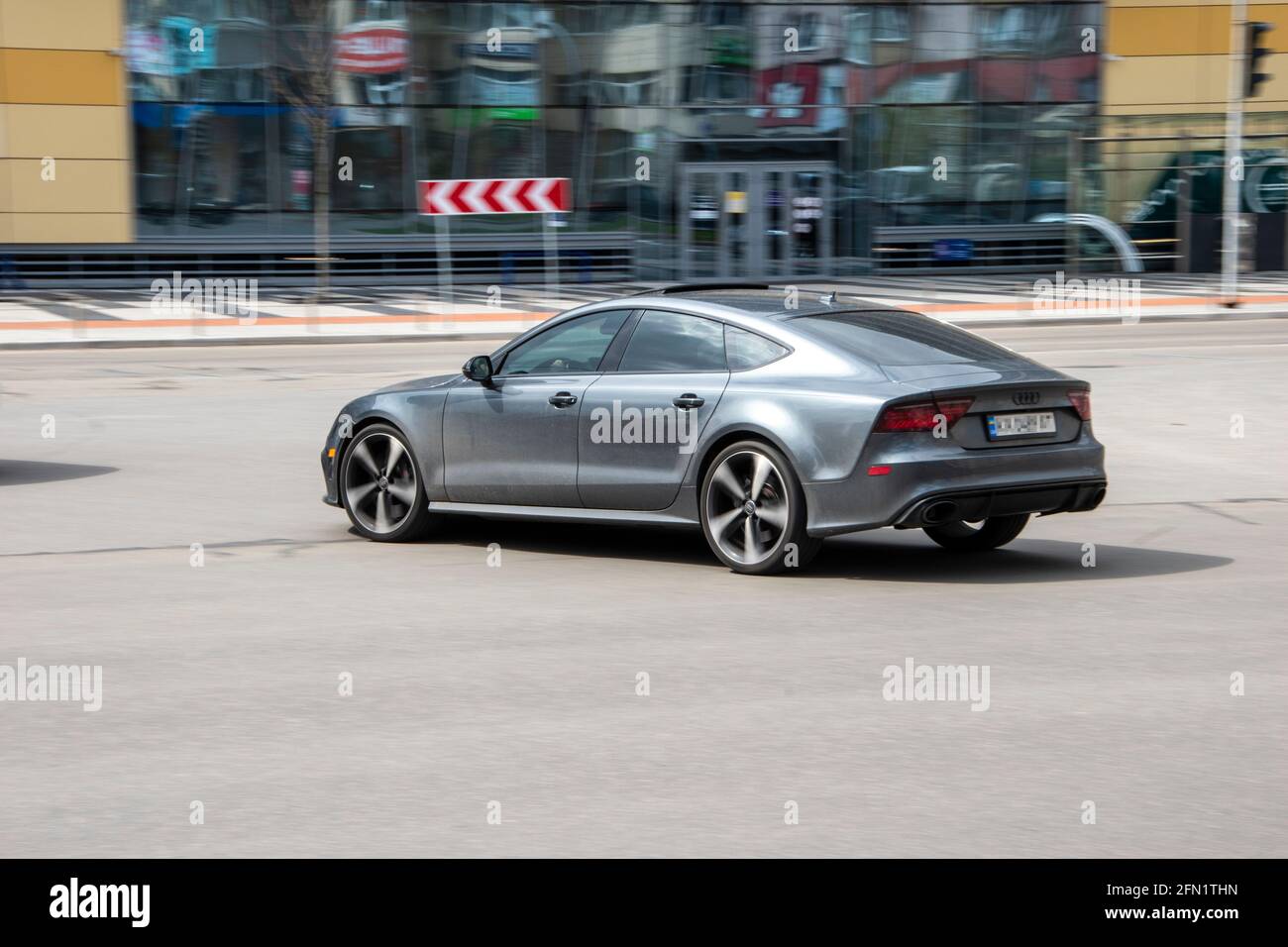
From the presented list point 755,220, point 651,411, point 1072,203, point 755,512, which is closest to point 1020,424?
point 755,512

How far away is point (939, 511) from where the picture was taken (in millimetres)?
8508

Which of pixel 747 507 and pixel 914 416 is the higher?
pixel 914 416

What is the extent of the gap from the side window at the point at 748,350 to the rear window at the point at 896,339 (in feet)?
0.58

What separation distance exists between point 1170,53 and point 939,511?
37.0 meters

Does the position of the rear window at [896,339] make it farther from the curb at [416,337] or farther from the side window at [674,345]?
the curb at [416,337]

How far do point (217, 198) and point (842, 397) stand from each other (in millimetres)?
30851

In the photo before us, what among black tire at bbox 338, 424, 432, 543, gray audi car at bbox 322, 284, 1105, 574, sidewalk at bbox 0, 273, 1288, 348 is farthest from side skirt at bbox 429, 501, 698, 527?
sidewalk at bbox 0, 273, 1288, 348

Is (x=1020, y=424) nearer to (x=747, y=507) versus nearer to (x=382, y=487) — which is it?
(x=747, y=507)

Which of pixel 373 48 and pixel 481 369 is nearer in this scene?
pixel 481 369

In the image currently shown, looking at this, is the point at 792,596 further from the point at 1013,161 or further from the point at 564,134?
the point at 1013,161

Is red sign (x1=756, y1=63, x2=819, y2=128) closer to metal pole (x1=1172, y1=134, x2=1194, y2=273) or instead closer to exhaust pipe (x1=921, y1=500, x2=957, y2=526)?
metal pole (x1=1172, y1=134, x2=1194, y2=273)

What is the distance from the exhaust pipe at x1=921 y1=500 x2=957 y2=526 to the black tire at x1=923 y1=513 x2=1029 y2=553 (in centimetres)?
115

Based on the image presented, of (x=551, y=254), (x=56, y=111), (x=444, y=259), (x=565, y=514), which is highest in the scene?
(x=56, y=111)

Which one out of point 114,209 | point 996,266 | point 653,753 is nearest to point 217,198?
point 114,209
